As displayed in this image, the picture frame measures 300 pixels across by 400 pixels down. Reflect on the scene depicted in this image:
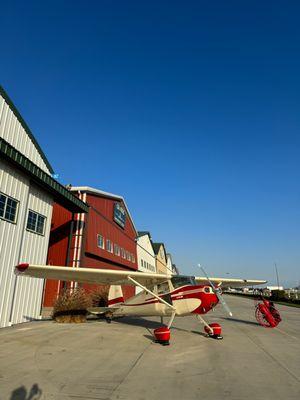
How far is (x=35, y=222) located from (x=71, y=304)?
435 cm

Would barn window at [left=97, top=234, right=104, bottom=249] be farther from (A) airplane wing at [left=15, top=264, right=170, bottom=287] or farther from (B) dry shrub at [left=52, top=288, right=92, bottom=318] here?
(A) airplane wing at [left=15, top=264, right=170, bottom=287]

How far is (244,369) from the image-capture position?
22.9 ft

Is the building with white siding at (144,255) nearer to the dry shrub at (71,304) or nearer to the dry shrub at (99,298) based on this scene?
the dry shrub at (99,298)

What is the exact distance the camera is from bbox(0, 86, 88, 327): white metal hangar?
12414 millimetres

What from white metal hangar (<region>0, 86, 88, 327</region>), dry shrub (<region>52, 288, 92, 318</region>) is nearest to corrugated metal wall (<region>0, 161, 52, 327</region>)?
white metal hangar (<region>0, 86, 88, 327</region>)

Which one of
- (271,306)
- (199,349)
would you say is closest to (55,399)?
(199,349)

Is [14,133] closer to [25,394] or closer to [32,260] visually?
[32,260]

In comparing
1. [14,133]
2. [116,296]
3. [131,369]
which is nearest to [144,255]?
[116,296]

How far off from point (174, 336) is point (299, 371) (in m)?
5.31

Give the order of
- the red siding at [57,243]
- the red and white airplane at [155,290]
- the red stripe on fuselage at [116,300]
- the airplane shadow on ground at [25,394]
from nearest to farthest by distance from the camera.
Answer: the airplane shadow on ground at [25,394] → the red and white airplane at [155,290] → the red stripe on fuselage at [116,300] → the red siding at [57,243]

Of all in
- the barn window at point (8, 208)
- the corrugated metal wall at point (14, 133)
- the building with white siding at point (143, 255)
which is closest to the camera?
the barn window at point (8, 208)

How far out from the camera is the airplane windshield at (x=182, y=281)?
11875mm

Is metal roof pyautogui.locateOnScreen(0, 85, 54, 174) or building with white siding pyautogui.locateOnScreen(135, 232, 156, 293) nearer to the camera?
metal roof pyautogui.locateOnScreen(0, 85, 54, 174)

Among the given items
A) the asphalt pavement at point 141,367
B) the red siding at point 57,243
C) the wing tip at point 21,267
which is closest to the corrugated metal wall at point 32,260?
the wing tip at point 21,267
